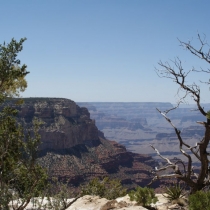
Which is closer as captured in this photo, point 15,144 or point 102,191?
point 15,144

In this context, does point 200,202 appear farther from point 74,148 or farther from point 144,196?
point 74,148

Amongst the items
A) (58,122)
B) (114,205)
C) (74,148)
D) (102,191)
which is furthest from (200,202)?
(58,122)

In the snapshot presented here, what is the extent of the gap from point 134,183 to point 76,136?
29196 mm

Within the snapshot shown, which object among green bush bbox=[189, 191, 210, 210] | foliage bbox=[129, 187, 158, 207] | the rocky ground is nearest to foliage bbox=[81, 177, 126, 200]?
the rocky ground

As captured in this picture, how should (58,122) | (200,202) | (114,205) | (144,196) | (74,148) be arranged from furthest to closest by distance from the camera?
(58,122)
(74,148)
(114,205)
(144,196)
(200,202)

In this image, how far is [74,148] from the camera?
108 m

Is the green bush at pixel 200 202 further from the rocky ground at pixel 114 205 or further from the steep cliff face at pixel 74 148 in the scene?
the steep cliff face at pixel 74 148

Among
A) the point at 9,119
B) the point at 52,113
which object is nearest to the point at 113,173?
the point at 52,113

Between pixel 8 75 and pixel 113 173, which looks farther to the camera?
pixel 113 173

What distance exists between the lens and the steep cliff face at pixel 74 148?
91.6 metres

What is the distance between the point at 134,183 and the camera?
9962cm

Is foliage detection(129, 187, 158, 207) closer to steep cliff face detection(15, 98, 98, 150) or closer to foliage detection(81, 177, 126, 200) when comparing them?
foliage detection(81, 177, 126, 200)

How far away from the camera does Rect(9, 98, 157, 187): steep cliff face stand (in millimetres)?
91562

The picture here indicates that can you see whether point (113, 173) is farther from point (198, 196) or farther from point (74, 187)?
point (198, 196)
